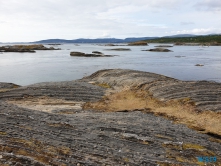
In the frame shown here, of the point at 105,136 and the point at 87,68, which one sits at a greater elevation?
the point at 87,68

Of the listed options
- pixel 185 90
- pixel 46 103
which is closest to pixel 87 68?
pixel 46 103

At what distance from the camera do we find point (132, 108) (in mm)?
17672

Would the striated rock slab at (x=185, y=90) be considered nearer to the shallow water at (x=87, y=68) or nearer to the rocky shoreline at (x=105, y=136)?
the rocky shoreline at (x=105, y=136)

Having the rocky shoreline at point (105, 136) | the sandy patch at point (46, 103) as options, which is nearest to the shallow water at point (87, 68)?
the sandy patch at point (46, 103)

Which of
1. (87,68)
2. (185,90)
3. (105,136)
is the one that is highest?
(87,68)

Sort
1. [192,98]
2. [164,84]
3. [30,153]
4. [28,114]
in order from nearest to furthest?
[30,153]
[28,114]
[192,98]
[164,84]

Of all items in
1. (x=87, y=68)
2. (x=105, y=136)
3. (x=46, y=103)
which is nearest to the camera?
(x=105, y=136)

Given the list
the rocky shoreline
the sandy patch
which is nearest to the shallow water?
the sandy patch

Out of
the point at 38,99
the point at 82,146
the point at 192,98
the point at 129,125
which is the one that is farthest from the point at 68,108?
the point at 192,98

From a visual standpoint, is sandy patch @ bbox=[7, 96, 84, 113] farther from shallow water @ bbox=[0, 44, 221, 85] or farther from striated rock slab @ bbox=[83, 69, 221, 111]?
→ shallow water @ bbox=[0, 44, 221, 85]

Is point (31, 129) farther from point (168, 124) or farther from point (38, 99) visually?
point (38, 99)

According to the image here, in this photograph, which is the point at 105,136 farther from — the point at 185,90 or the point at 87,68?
the point at 87,68

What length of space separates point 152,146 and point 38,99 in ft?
39.8

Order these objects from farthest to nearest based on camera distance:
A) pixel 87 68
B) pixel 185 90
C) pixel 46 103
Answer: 1. pixel 87 68
2. pixel 185 90
3. pixel 46 103
